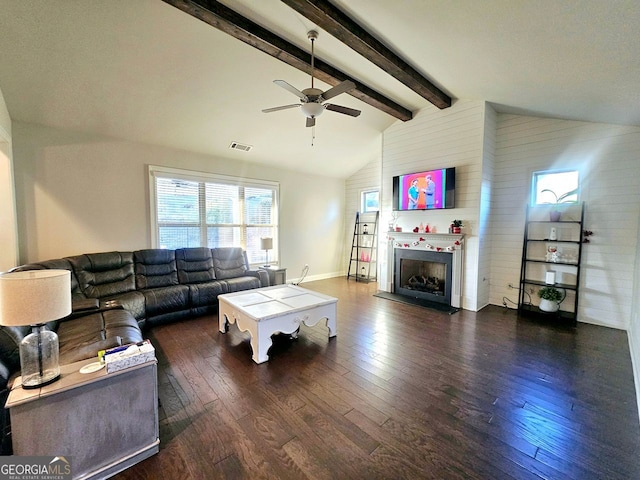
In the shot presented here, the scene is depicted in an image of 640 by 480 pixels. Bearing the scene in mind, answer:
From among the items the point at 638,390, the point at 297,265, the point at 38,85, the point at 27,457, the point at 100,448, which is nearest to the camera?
the point at 27,457

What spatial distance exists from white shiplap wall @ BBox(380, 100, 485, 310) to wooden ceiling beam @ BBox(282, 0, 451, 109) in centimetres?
83

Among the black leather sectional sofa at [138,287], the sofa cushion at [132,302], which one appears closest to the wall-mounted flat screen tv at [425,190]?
the black leather sectional sofa at [138,287]

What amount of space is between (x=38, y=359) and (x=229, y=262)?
11.9 ft

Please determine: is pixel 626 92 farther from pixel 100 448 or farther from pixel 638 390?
pixel 100 448

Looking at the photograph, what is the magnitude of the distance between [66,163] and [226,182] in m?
2.33

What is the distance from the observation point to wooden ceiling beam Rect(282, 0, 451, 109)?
2.46 metres

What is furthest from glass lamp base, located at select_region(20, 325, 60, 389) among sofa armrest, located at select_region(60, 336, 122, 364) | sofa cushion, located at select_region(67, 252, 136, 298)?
sofa cushion, located at select_region(67, 252, 136, 298)

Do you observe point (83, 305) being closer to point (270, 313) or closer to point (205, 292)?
point (205, 292)

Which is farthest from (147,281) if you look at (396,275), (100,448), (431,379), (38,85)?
(396,275)

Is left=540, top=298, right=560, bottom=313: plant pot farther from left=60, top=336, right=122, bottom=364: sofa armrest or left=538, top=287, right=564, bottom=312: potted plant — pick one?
left=60, top=336, right=122, bottom=364: sofa armrest

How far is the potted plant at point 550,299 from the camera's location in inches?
154

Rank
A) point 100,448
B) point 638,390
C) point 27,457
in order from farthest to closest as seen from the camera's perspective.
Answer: point 638,390 → point 100,448 → point 27,457

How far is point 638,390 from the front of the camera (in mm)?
2193

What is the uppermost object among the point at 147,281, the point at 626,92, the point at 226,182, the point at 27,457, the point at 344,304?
the point at 626,92
